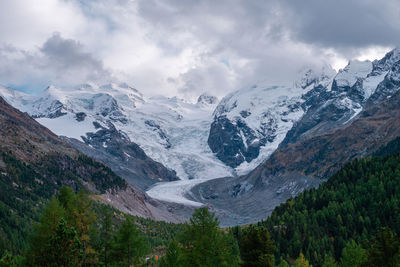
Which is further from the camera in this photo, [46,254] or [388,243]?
[388,243]

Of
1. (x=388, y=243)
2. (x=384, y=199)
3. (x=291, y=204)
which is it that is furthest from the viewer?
(x=291, y=204)

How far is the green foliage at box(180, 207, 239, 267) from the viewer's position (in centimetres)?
4069

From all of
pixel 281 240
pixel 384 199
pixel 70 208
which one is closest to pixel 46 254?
pixel 70 208

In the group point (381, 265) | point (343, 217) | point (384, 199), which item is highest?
point (384, 199)

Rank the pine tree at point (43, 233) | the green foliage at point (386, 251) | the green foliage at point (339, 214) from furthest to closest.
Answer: the green foliage at point (339, 214) → the green foliage at point (386, 251) → the pine tree at point (43, 233)

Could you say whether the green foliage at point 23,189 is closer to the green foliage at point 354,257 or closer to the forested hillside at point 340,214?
the forested hillside at point 340,214

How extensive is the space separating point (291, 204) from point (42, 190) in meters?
96.9

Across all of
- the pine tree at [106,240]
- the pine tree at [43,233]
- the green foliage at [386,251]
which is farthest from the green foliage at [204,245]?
the green foliage at [386,251]

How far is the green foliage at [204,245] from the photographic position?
40.7m

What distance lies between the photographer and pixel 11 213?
107875 mm

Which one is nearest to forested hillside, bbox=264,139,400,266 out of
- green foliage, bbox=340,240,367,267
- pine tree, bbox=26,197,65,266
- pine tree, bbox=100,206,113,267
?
green foliage, bbox=340,240,367,267

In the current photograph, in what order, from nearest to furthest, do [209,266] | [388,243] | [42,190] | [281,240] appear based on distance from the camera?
[209,266] < [388,243] < [281,240] < [42,190]

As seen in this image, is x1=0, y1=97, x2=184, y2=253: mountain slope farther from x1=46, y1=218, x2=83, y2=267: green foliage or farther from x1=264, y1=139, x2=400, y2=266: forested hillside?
x1=264, y1=139, x2=400, y2=266: forested hillside

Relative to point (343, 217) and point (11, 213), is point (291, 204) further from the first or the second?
point (11, 213)
